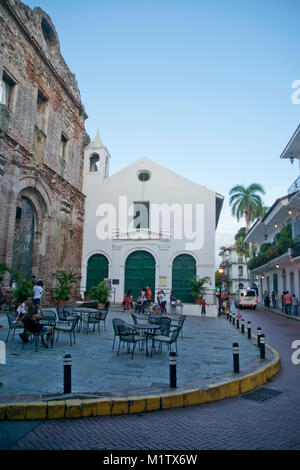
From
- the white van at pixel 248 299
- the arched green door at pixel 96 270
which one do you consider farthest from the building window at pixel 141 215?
the white van at pixel 248 299

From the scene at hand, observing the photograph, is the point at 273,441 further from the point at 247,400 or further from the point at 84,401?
the point at 84,401

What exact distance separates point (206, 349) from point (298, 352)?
306 cm

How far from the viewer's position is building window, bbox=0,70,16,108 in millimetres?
14860

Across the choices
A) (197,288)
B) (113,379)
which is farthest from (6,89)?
(197,288)

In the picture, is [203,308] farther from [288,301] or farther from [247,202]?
[247,202]

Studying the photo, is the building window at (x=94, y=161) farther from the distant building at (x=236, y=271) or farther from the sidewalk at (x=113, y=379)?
the distant building at (x=236, y=271)

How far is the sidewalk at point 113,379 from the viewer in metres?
4.56

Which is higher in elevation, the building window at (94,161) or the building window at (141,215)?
the building window at (94,161)

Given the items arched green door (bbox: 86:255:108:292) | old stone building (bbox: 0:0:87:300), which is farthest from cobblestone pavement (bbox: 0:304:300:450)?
arched green door (bbox: 86:255:108:292)

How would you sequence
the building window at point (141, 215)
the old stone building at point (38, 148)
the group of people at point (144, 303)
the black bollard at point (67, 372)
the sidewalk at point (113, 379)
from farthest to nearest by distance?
1. the building window at point (141, 215)
2. the group of people at point (144, 303)
3. the old stone building at point (38, 148)
4. the black bollard at point (67, 372)
5. the sidewalk at point (113, 379)

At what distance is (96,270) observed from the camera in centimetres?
2328

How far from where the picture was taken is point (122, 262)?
22.9m

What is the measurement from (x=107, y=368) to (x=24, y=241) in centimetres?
1323

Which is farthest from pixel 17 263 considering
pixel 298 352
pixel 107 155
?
pixel 298 352
